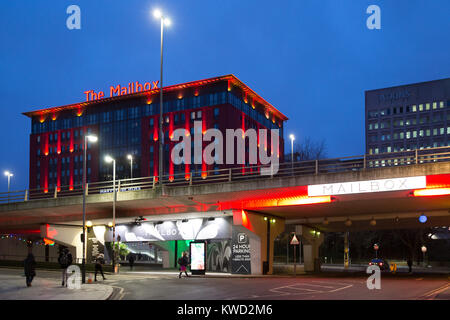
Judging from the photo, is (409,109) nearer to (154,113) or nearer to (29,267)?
(154,113)

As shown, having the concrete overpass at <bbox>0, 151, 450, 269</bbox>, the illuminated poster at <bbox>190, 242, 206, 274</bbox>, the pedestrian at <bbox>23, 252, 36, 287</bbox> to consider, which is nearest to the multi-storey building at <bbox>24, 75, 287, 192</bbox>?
the concrete overpass at <bbox>0, 151, 450, 269</bbox>

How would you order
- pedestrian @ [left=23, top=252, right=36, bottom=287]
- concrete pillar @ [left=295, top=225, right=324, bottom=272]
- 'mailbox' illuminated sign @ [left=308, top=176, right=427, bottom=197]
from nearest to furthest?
pedestrian @ [left=23, top=252, right=36, bottom=287], 'mailbox' illuminated sign @ [left=308, top=176, right=427, bottom=197], concrete pillar @ [left=295, top=225, right=324, bottom=272]

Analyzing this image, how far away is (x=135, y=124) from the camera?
121062 millimetres

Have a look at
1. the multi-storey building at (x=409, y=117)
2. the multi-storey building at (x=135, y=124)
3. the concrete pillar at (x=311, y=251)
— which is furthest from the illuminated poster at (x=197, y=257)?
the multi-storey building at (x=409, y=117)

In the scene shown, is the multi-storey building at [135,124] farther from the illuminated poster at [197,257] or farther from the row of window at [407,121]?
the illuminated poster at [197,257]

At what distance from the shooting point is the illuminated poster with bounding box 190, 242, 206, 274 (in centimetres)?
3376

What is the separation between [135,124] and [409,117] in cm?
7867

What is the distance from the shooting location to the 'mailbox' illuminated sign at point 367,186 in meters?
25.7

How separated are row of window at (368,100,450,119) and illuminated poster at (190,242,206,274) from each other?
399 feet
